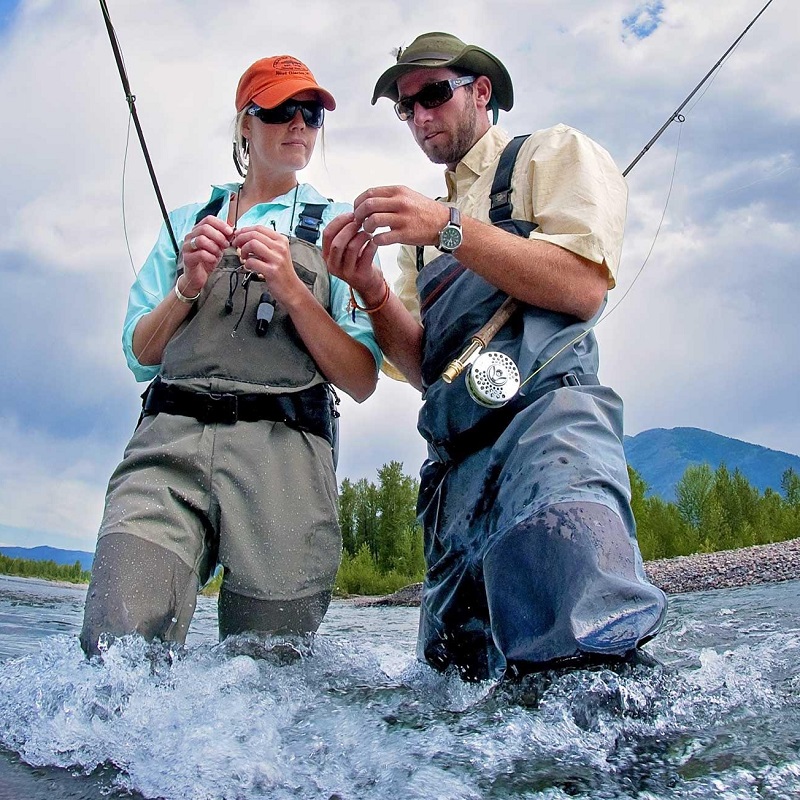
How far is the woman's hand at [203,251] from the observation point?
3074 mm

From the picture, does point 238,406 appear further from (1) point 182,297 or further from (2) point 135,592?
(2) point 135,592

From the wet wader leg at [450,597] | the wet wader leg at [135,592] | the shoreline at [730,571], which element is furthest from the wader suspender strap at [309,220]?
the shoreline at [730,571]

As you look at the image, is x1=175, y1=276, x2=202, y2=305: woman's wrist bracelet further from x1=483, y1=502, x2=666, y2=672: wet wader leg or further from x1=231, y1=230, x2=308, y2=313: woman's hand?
x1=483, y1=502, x2=666, y2=672: wet wader leg

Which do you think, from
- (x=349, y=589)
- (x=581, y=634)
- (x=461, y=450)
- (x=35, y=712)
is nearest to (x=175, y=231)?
(x=461, y=450)

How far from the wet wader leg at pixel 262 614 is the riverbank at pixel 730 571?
11.3 meters

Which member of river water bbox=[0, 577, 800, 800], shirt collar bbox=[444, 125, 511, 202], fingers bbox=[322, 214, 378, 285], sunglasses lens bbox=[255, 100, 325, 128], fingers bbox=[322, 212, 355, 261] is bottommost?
river water bbox=[0, 577, 800, 800]

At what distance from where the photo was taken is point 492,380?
270 centimetres

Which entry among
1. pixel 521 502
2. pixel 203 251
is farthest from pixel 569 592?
pixel 203 251

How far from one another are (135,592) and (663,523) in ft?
69.7

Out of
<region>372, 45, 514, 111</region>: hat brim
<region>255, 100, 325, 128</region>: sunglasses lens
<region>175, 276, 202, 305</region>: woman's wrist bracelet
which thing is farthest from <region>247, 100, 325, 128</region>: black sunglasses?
<region>175, 276, 202, 305</region>: woman's wrist bracelet

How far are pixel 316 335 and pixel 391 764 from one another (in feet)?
5.39

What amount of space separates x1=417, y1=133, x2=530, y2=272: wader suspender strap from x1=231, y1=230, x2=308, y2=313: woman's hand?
71 cm

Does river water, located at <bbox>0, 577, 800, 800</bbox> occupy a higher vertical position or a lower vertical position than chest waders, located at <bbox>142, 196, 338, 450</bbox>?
lower

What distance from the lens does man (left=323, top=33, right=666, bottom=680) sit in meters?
2.28
